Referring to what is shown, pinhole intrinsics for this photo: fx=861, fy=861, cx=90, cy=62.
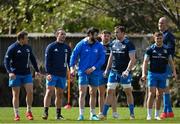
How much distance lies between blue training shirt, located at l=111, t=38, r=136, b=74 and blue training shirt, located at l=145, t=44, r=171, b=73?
45 cm

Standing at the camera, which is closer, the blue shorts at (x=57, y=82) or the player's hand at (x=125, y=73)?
the player's hand at (x=125, y=73)

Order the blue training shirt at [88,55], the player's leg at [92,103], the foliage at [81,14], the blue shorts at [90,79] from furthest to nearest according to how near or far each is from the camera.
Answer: the foliage at [81,14]
the blue training shirt at [88,55]
the blue shorts at [90,79]
the player's leg at [92,103]

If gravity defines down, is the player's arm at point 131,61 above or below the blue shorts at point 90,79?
above

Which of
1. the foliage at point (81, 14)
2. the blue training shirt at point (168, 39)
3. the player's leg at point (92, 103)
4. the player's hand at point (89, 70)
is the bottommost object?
the player's leg at point (92, 103)

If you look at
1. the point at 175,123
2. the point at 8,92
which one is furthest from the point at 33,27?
the point at 175,123

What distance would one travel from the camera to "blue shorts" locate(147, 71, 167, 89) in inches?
845

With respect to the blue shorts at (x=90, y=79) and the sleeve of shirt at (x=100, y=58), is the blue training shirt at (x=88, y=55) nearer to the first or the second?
the sleeve of shirt at (x=100, y=58)

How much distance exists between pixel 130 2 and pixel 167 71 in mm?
10013

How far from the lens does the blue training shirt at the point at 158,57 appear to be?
21.5 meters

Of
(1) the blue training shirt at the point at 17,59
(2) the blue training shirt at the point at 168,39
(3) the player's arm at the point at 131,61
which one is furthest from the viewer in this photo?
(2) the blue training shirt at the point at 168,39

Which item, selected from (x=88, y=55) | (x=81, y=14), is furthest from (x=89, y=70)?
(x=81, y=14)

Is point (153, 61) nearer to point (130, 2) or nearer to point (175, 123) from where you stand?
point (175, 123)

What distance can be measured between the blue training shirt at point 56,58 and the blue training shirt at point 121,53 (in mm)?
1272

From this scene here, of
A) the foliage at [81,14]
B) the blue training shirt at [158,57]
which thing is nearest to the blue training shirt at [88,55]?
the blue training shirt at [158,57]
